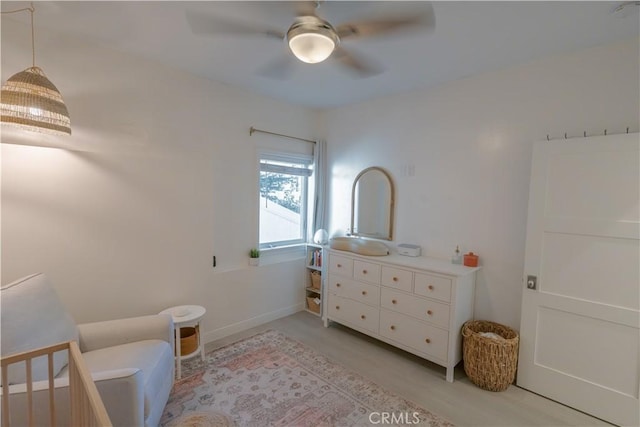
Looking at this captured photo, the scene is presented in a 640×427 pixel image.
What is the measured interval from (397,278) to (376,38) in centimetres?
197

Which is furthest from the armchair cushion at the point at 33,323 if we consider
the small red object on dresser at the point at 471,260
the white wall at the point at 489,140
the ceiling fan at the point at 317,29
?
the small red object on dresser at the point at 471,260

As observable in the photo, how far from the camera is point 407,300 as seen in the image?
2.73 m

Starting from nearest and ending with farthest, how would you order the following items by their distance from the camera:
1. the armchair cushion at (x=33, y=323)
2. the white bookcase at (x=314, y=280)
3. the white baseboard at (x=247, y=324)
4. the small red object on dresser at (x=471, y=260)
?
the armchair cushion at (x=33, y=323), the small red object on dresser at (x=471, y=260), the white baseboard at (x=247, y=324), the white bookcase at (x=314, y=280)

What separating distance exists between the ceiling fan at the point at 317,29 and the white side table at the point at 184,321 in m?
2.00

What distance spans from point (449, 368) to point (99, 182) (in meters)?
3.16

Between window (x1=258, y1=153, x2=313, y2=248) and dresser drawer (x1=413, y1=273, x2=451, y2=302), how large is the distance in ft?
5.73

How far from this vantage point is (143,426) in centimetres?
156

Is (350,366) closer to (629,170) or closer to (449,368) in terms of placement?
(449,368)

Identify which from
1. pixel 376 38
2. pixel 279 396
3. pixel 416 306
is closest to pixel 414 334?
pixel 416 306

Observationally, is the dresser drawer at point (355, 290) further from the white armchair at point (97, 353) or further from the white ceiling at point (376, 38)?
the white ceiling at point (376, 38)

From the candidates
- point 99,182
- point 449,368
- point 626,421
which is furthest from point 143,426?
point 626,421

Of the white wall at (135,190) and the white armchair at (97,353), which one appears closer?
the white armchair at (97,353)

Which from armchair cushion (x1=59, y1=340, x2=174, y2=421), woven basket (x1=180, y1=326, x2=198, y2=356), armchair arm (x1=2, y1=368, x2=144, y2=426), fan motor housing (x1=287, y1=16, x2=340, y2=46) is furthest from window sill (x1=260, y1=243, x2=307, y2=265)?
fan motor housing (x1=287, y1=16, x2=340, y2=46)

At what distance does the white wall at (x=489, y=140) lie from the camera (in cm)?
215
